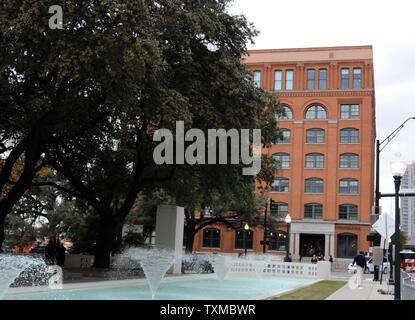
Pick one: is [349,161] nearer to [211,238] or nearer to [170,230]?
[211,238]

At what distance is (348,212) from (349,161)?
648 cm

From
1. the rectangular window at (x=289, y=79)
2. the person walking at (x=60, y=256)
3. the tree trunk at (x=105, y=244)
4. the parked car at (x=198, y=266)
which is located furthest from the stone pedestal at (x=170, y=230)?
the rectangular window at (x=289, y=79)

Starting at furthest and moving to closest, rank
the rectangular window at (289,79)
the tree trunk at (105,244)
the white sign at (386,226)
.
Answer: the rectangular window at (289,79) < the tree trunk at (105,244) < the white sign at (386,226)

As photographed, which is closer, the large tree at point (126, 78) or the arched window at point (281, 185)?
the large tree at point (126, 78)

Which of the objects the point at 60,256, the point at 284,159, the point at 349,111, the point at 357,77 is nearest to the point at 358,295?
the point at 60,256

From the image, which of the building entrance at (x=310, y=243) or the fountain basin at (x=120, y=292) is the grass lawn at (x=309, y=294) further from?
the building entrance at (x=310, y=243)

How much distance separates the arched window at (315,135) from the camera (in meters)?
68.6

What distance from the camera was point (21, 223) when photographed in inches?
2063

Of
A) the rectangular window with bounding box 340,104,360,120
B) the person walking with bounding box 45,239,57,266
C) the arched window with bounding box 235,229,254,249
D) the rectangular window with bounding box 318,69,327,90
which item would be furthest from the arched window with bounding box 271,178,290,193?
the person walking with bounding box 45,239,57,266

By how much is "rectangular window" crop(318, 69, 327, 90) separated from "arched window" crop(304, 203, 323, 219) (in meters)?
15.3

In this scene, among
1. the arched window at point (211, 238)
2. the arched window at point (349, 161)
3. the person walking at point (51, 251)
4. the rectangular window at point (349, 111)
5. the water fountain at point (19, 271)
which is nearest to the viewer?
the water fountain at point (19, 271)

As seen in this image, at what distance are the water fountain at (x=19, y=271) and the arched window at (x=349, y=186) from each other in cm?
5004

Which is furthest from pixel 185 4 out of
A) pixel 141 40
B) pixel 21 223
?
pixel 21 223
